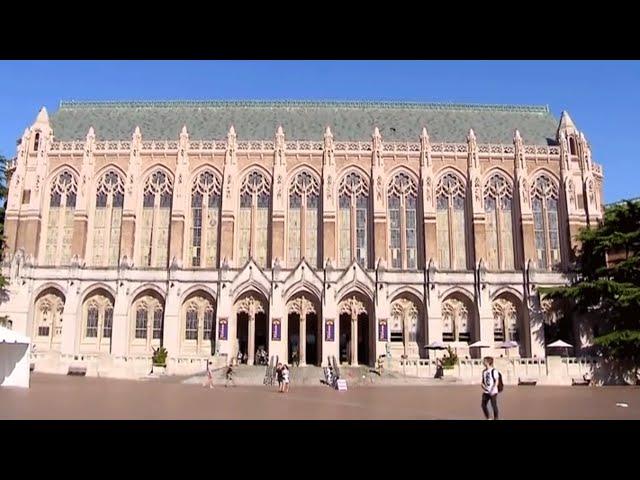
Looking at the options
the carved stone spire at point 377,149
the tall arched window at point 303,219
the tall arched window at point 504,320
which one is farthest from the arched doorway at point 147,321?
the tall arched window at point 504,320

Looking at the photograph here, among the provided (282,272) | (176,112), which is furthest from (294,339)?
(176,112)

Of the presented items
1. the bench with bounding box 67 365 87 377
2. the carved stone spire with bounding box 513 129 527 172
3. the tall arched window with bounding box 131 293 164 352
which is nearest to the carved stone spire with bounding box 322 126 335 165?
the carved stone spire with bounding box 513 129 527 172

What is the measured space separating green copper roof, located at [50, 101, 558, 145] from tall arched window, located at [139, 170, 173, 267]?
600 centimetres

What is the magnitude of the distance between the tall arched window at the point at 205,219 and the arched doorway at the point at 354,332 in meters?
11.7

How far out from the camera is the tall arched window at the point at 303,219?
167ft

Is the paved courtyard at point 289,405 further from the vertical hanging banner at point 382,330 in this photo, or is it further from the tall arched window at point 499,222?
the tall arched window at point 499,222

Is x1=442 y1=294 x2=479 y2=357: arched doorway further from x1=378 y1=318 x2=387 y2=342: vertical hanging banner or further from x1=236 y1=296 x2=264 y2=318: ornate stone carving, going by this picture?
x1=236 y1=296 x2=264 y2=318: ornate stone carving

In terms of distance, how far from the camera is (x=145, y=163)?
52875 mm

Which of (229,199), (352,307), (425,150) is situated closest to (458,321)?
(352,307)

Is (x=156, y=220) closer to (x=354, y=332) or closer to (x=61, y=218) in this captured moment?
(x=61, y=218)

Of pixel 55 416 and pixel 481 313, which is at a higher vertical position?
pixel 481 313
